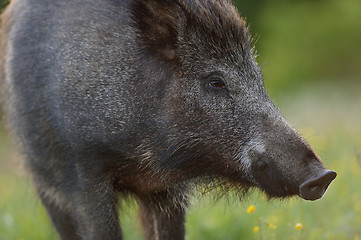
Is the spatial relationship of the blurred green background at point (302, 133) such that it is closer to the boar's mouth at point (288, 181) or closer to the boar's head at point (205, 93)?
the boar's mouth at point (288, 181)

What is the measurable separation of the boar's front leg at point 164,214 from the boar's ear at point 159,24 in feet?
2.91

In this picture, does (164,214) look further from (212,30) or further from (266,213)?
(212,30)

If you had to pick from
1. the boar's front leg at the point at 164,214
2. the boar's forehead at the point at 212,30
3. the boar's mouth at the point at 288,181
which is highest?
the boar's forehead at the point at 212,30

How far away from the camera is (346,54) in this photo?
14438mm

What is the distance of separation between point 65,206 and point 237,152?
53.2 inches

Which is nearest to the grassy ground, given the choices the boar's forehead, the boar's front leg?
the boar's front leg

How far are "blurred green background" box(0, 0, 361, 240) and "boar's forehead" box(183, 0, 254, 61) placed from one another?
17.8 inches

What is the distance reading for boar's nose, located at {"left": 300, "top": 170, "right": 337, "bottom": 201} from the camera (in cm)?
321

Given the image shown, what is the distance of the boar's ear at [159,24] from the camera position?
3.73 meters

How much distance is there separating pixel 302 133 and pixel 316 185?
715mm

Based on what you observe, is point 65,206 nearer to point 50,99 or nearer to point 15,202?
point 50,99

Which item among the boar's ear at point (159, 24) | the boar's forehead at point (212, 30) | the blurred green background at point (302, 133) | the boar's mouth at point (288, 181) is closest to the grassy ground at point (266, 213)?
the blurred green background at point (302, 133)

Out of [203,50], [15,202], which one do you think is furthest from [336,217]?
[15,202]

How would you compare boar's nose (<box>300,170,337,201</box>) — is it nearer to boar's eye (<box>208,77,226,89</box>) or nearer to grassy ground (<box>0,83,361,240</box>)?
grassy ground (<box>0,83,361,240</box>)
